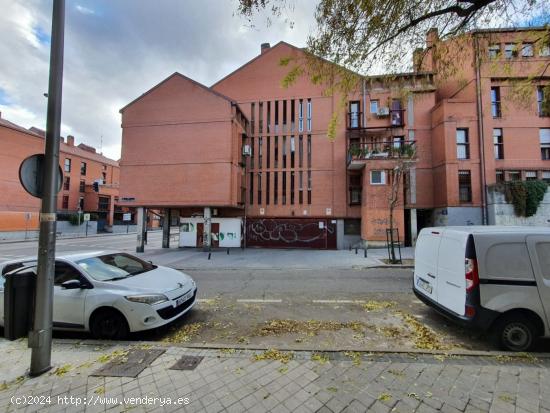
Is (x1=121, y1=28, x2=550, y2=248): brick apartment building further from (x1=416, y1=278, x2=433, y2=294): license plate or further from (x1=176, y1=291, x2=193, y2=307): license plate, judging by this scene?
(x1=416, y1=278, x2=433, y2=294): license plate

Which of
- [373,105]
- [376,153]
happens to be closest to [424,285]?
[376,153]

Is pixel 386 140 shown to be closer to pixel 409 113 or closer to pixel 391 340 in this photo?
pixel 409 113

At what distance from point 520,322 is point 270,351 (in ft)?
11.8

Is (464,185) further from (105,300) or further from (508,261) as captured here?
(105,300)

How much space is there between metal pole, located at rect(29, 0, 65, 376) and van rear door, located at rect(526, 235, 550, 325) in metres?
6.50

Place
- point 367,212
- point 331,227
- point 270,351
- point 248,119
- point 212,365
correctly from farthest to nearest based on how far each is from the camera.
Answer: point 248,119
point 331,227
point 367,212
point 270,351
point 212,365

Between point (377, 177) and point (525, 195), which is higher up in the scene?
point (377, 177)

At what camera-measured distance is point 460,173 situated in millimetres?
18875

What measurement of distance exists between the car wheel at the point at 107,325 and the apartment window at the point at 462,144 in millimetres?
21630

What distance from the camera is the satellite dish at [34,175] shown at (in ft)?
10.7

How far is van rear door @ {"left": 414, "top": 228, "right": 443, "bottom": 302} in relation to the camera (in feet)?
16.0

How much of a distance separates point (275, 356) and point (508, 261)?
362 cm

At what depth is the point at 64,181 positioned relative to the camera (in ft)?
120

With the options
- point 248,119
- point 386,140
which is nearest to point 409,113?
point 386,140
